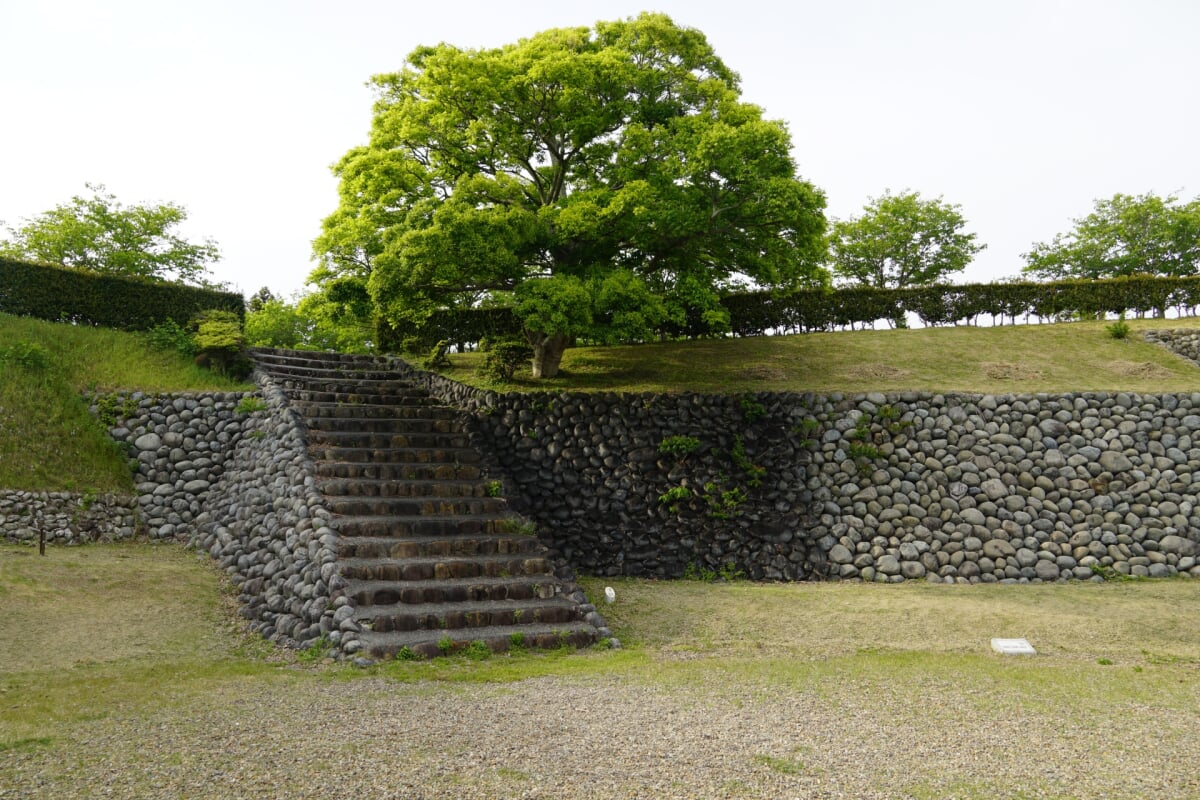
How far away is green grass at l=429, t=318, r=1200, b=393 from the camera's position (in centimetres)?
1380

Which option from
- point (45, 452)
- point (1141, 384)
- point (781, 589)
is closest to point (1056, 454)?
point (1141, 384)

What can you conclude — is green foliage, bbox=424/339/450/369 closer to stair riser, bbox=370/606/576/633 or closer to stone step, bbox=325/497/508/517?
stone step, bbox=325/497/508/517

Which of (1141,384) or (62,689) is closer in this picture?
(62,689)

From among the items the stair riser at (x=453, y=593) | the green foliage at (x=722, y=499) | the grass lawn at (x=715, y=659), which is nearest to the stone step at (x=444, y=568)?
the stair riser at (x=453, y=593)

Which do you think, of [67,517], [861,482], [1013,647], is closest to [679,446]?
[861,482]

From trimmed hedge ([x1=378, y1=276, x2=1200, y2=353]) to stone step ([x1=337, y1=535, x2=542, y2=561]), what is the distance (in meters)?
10.2

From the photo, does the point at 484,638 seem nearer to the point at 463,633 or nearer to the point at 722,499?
the point at 463,633

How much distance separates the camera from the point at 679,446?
12.0 m

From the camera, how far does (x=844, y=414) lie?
12.6 metres

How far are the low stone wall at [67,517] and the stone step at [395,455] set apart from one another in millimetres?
3221

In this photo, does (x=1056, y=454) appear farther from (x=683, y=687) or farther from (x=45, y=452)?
(x=45, y=452)

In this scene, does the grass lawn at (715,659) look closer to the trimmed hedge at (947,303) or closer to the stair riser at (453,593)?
the stair riser at (453,593)

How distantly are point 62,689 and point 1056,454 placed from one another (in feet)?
43.4

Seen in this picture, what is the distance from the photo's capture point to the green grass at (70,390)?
11609 millimetres
